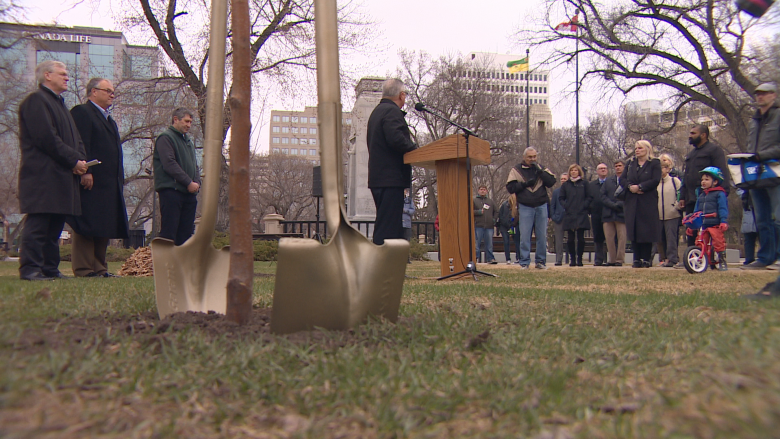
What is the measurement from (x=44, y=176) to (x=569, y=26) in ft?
70.1

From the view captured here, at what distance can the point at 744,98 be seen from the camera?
21.5 m

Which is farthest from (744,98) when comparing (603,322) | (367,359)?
(367,359)

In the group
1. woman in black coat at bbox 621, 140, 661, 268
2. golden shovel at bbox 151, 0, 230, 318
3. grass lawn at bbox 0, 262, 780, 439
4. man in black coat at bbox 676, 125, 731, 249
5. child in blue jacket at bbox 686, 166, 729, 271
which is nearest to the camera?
grass lawn at bbox 0, 262, 780, 439

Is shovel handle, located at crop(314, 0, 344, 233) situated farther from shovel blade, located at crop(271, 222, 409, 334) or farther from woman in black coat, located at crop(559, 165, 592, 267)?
woman in black coat, located at crop(559, 165, 592, 267)

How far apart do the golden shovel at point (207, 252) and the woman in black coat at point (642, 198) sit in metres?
8.51

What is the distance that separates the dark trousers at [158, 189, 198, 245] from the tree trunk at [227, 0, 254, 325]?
14.0ft

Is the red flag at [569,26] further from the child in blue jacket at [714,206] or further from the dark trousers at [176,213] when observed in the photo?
the dark trousers at [176,213]

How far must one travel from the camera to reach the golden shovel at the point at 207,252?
2.58 m

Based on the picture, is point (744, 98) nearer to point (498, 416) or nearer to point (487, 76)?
point (487, 76)

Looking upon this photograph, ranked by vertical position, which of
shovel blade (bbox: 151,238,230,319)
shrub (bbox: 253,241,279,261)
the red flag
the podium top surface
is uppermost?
the red flag

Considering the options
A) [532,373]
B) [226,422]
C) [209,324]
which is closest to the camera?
[226,422]

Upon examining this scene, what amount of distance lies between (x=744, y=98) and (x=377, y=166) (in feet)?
71.2

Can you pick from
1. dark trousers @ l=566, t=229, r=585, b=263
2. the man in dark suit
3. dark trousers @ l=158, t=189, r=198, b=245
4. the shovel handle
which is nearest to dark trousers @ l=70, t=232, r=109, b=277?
the man in dark suit

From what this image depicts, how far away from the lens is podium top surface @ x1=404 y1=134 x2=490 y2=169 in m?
6.08
